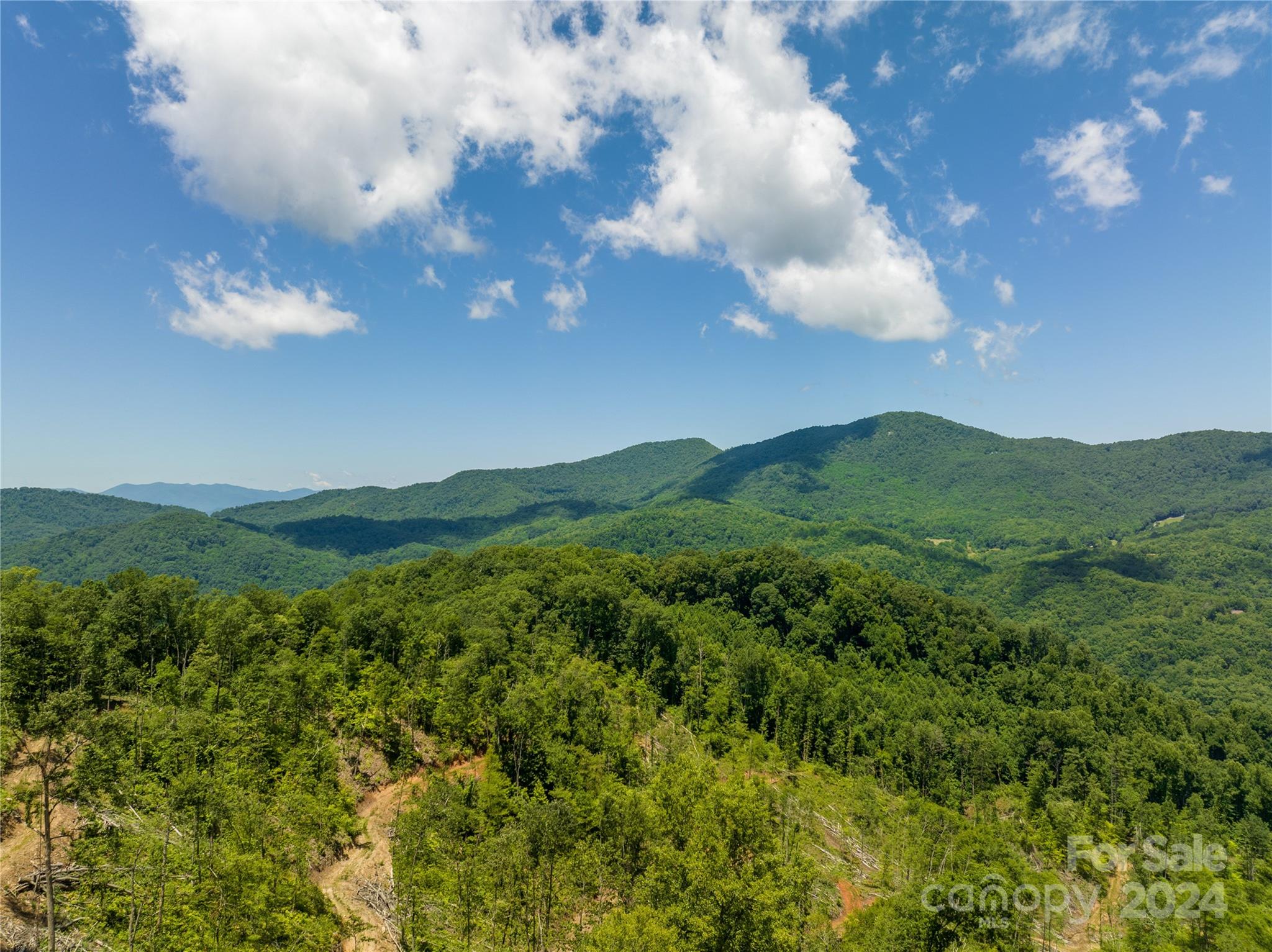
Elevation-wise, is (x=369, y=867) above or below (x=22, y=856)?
below

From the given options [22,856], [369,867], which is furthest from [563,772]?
[22,856]

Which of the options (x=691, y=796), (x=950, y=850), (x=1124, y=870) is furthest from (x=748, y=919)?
(x=1124, y=870)

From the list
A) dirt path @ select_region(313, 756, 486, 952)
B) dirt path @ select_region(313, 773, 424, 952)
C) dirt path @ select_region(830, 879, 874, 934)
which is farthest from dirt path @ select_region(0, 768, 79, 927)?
dirt path @ select_region(830, 879, 874, 934)

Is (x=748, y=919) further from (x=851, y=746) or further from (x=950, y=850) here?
(x=851, y=746)

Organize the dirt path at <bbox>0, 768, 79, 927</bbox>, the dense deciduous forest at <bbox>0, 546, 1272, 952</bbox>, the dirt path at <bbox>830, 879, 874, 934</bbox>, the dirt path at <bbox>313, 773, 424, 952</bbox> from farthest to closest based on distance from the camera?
the dirt path at <bbox>830, 879, 874, 934</bbox> → the dirt path at <bbox>313, 773, 424, 952</bbox> → the dense deciduous forest at <bbox>0, 546, 1272, 952</bbox> → the dirt path at <bbox>0, 768, 79, 927</bbox>

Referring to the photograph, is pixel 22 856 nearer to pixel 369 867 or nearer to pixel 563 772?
pixel 369 867

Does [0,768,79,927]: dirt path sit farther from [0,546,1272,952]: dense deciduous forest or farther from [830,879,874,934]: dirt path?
[830,879,874,934]: dirt path
